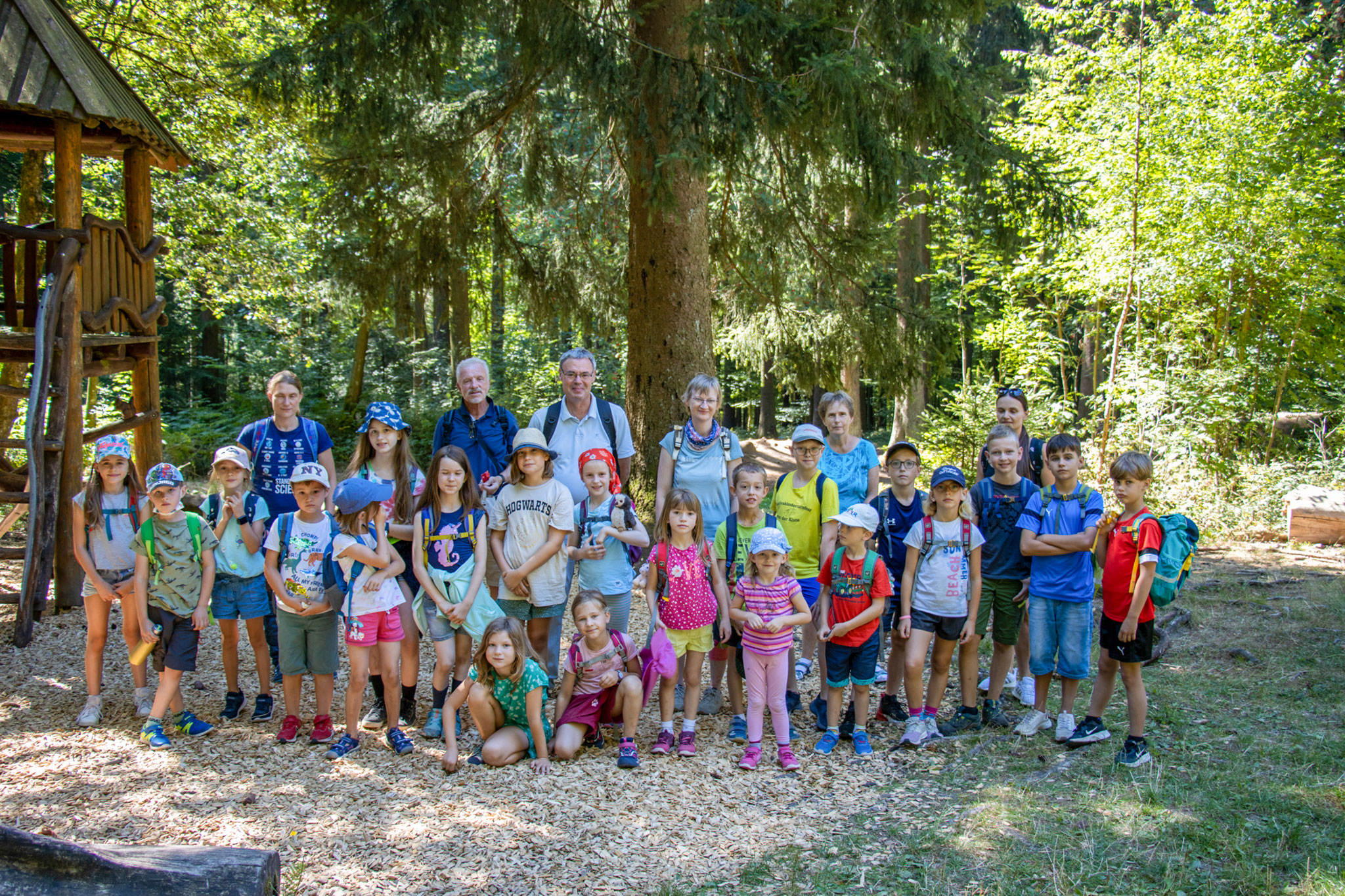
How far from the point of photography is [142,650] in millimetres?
4613

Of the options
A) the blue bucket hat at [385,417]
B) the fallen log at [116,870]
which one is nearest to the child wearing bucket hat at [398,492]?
the blue bucket hat at [385,417]

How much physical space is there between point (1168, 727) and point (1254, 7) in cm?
1009

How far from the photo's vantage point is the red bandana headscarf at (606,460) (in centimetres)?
465

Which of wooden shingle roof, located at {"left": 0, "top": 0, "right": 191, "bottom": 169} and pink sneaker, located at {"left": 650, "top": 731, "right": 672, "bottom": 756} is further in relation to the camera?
wooden shingle roof, located at {"left": 0, "top": 0, "right": 191, "bottom": 169}

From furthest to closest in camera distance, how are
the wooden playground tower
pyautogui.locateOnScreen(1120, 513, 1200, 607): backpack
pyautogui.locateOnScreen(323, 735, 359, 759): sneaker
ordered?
1. the wooden playground tower
2. pyautogui.locateOnScreen(323, 735, 359, 759): sneaker
3. pyautogui.locateOnScreen(1120, 513, 1200, 607): backpack

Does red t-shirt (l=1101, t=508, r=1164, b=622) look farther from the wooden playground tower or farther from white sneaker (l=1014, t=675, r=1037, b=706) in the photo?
the wooden playground tower

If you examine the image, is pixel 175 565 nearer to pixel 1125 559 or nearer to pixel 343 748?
pixel 343 748

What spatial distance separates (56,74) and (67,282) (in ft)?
4.62

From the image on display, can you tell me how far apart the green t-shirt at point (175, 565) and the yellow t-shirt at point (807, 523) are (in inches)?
121

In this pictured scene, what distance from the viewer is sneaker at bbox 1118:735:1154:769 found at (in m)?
4.09

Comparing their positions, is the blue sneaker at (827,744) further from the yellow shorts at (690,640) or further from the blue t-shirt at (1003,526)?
the blue t-shirt at (1003,526)

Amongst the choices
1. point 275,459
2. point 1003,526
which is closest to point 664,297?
point 275,459

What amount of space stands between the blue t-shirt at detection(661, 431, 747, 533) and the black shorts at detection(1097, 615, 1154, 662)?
1.98 meters

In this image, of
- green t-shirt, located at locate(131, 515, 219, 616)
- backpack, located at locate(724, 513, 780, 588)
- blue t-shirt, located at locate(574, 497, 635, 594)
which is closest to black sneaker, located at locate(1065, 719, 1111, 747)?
backpack, located at locate(724, 513, 780, 588)
